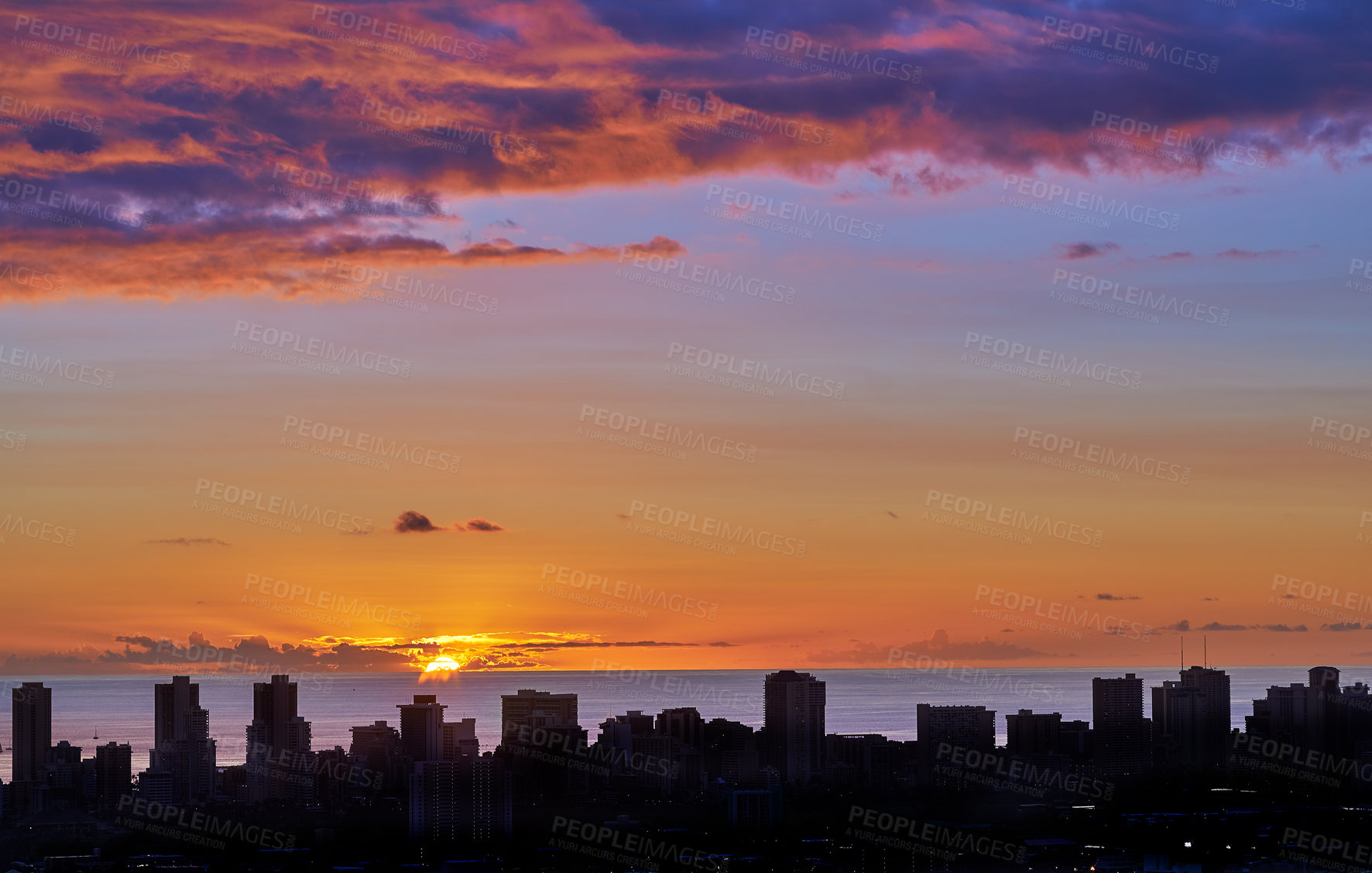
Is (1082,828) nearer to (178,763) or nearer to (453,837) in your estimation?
(453,837)

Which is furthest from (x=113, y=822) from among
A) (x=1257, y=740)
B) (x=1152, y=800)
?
(x=1257, y=740)

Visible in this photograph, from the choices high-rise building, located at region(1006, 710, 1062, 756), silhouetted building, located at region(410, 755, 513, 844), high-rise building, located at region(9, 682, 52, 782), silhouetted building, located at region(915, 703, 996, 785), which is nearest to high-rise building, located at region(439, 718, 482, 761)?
silhouetted building, located at region(410, 755, 513, 844)

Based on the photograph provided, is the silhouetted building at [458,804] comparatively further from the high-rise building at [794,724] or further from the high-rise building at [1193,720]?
the high-rise building at [1193,720]
